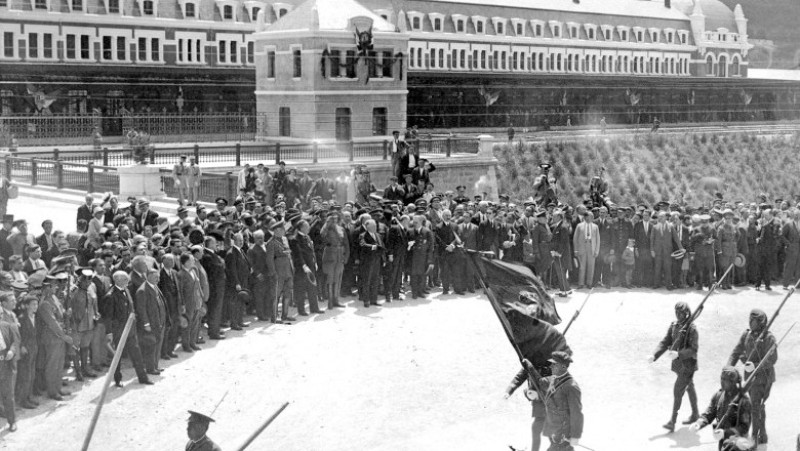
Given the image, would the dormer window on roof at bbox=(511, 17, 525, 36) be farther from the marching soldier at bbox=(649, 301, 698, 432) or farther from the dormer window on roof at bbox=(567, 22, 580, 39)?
the marching soldier at bbox=(649, 301, 698, 432)

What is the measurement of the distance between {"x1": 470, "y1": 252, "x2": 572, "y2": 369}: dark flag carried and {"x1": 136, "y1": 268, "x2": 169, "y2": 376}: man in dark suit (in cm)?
472

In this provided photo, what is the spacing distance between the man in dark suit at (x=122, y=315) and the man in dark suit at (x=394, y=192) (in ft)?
38.8

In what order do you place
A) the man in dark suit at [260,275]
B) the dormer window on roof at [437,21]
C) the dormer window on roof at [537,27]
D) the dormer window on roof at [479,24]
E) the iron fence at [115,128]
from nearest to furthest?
the man in dark suit at [260,275]
the iron fence at [115,128]
the dormer window on roof at [437,21]
the dormer window on roof at [479,24]
the dormer window on roof at [537,27]

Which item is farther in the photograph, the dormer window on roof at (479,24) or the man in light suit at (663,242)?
the dormer window on roof at (479,24)

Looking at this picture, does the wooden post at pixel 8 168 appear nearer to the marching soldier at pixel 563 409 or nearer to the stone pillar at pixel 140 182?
the stone pillar at pixel 140 182

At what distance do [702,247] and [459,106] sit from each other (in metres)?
43.6

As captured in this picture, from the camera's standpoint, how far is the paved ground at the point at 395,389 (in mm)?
11617

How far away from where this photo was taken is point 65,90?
50094mm

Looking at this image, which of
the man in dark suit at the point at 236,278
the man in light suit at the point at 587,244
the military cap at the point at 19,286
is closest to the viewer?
the military cap at the point at 19,286

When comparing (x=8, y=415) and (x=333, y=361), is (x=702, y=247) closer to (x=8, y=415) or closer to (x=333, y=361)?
(x=333, y=361)

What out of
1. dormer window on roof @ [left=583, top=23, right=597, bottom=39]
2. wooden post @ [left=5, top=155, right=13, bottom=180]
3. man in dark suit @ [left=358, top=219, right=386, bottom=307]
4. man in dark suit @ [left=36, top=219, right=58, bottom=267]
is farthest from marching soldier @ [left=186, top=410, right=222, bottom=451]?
dormer window on roof @ [left=583, top=23, right=597, bottom=39]

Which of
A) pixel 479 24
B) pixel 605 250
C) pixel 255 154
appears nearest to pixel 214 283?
pixel 605 250

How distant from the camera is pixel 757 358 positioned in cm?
1135

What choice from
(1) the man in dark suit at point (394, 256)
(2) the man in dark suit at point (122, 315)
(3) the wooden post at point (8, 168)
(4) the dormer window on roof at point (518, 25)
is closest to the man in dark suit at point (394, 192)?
(1) the man in dark suit at point (394, 256)
